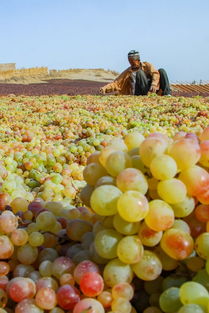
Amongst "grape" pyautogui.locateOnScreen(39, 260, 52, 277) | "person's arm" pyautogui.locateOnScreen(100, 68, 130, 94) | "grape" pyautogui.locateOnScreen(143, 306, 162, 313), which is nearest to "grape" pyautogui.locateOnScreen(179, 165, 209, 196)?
"grape" pyautogui.locateOnScreen(143, 306, 162, 313)

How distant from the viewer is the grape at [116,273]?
0.75 meters

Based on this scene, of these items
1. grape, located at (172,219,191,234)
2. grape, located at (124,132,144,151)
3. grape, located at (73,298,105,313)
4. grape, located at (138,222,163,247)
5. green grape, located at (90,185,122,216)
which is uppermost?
grape, located at (124,132,144,151)

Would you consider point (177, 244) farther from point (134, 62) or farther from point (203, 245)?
point (134, 62)

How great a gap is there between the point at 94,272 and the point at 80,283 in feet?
0.11

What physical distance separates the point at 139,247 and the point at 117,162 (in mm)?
166

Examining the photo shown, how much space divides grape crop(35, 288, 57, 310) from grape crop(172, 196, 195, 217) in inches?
11.0

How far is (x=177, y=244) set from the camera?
0.75m

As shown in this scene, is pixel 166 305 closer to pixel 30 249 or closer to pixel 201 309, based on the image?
pixel 201 309

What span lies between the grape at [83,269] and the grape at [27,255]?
145mm

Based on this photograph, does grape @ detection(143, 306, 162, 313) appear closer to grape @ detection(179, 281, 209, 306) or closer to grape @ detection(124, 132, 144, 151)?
grape @ detection(179, 281, 209, 306)

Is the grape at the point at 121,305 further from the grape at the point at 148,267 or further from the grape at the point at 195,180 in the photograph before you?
the grape at the point at 195,180

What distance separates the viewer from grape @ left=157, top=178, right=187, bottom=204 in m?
0.74

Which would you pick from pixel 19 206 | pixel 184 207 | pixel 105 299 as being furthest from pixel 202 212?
pixel 19 206

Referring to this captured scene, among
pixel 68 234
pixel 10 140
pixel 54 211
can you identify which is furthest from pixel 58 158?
pixel 68 234
